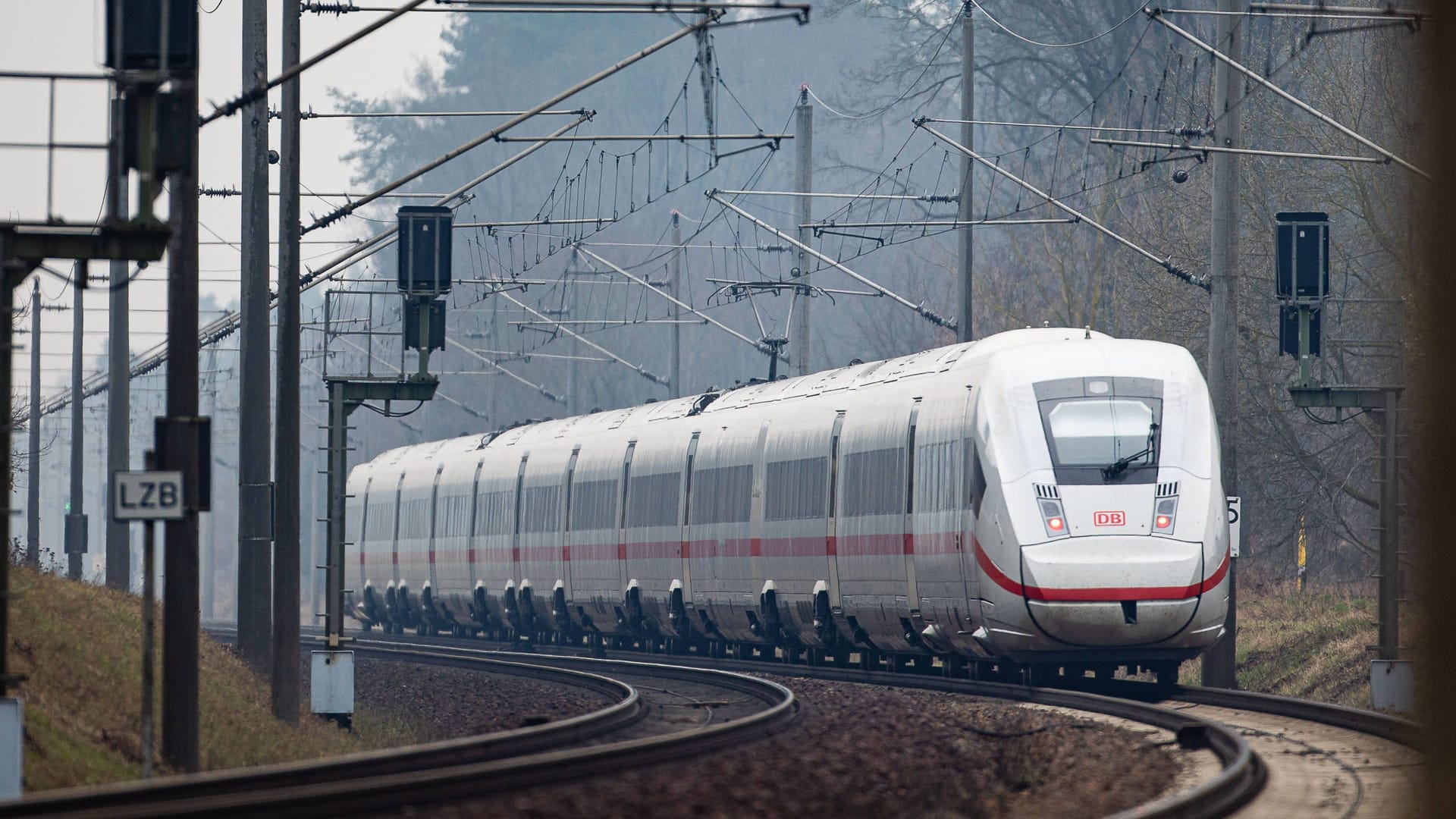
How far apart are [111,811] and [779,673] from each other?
57.3 ft

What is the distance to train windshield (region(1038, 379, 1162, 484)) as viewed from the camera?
19.4 m

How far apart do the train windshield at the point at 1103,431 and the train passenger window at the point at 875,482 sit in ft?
11.5

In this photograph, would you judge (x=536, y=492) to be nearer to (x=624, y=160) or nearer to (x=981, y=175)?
(x=981, y=175)

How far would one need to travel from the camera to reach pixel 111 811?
32.3 feet

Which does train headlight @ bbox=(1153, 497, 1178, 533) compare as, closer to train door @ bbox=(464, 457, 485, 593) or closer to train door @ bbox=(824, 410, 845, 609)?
train door @ bbox=(824, 410, 845, 609)

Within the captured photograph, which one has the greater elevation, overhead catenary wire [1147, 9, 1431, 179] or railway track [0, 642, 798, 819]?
overhead catenary wire [1147, 9, 1431, 179]

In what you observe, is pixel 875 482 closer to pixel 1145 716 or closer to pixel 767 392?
pixel 767 392

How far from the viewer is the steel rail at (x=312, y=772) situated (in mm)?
9883

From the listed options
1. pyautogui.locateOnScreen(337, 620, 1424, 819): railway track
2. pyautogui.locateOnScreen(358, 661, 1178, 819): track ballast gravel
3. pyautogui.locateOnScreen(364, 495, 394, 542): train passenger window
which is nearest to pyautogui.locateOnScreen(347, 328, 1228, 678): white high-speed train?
pyautogui.locateOnScreen(337, 620, 1424, 819): railway track

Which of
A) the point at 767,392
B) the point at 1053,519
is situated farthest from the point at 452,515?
the point at 1053,519

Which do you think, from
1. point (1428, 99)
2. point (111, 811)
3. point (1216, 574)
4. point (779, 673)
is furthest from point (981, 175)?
point (1428, 99)

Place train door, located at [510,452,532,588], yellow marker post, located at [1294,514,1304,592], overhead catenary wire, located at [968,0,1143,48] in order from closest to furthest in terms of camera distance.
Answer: yellow marker post, located at [1294,514,1304,592] < overhead catenary wire, located at [968,0,1143,48] < train door, located at [510,452,532,588]

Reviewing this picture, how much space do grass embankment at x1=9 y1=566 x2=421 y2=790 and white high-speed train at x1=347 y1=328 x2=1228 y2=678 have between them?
567 cm

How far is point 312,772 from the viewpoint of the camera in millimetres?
11602
